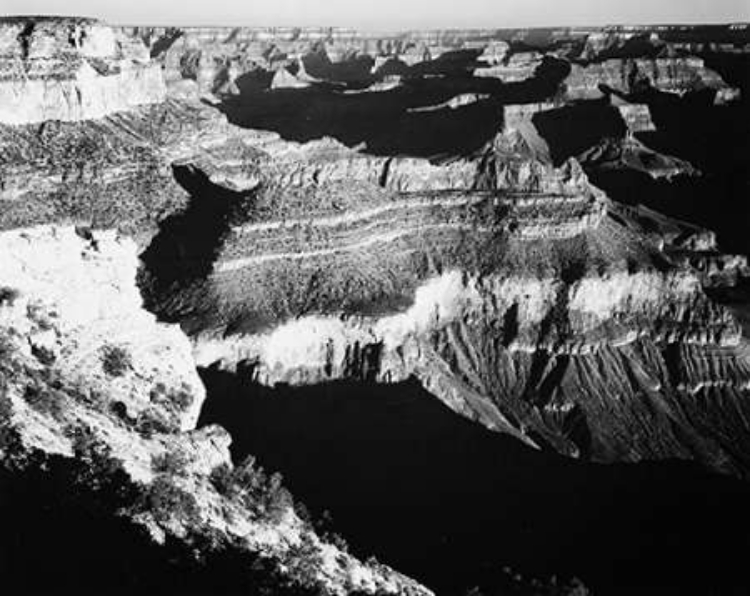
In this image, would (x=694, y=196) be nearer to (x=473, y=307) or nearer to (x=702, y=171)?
(x=702, y=171)

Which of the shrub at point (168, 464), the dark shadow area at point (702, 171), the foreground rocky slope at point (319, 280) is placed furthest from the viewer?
the dark shadow area at point (702, 171)

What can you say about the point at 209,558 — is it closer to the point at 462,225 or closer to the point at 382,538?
the point at 382,538

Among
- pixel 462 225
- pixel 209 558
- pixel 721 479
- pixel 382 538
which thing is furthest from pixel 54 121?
pixel 209 558

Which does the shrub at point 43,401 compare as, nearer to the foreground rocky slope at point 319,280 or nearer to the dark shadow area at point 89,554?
the foreground rocky slope at point 319,280

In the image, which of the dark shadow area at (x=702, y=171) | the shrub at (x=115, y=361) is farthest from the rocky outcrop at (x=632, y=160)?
the shrub at (x=115, y=361)

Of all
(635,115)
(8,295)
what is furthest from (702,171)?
(8,295)

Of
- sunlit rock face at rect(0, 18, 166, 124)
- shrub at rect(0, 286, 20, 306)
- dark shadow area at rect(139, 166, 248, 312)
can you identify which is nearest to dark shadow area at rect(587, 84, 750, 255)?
sunlit rock face at rect(0, 18, 166, 124)

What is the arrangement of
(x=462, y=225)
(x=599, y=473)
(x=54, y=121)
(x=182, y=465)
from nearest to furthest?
(x=182, y=465) < (x=599, y=473) < (x=462, y=225) < (x=54, y=121)
